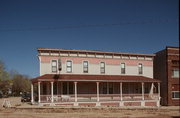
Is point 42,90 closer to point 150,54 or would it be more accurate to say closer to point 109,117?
point 109,117

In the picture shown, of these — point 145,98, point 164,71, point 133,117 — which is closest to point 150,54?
point 164,71

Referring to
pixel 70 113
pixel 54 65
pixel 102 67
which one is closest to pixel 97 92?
pixel 102 67

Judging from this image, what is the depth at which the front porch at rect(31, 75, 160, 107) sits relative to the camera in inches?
1118

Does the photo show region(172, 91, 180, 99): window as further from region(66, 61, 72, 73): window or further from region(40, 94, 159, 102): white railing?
region(66, 61, 72, 73): window

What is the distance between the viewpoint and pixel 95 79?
97.3 ft

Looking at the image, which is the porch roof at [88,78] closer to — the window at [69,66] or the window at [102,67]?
the window at [69,66]

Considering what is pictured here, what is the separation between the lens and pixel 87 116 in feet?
64.9

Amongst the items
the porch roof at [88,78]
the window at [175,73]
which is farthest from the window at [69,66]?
the window at [175,73]

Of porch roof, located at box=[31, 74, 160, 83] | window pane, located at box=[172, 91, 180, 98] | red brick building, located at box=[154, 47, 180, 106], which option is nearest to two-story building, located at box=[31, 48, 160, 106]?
porch roof, located at box=[31, 74, 160, 83]

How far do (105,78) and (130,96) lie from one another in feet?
16.0

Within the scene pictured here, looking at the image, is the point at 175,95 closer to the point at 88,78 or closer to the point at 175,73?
the point at 175,73

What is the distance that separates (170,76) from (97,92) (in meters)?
12.1

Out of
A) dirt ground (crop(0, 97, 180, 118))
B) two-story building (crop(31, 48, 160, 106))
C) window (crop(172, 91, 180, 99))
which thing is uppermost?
two-story building (crop(31, 48, 160, 106))

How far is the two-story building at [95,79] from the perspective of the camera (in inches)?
Answer: 1144
